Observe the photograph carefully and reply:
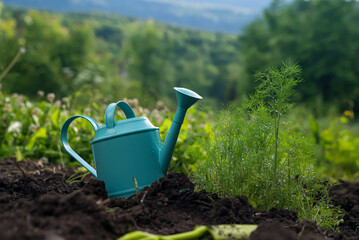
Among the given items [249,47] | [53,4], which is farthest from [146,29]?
[53,4]

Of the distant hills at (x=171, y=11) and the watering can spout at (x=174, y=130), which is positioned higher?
the distant hills at (x=171, y=11)

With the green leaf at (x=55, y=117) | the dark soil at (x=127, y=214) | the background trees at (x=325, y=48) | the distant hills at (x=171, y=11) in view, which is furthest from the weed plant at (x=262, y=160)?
the distant hills at (x=171, y=11)

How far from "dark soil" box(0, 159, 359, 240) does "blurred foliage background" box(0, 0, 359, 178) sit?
0.58m

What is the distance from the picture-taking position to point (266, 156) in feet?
6.28

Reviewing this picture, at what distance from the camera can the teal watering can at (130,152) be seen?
189 centimetres

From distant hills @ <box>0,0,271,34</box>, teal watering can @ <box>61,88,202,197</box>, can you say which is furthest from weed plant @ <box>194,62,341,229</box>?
distant hills @ <box>0,0,271,34</box>

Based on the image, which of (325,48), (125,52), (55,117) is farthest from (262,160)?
(125,52)

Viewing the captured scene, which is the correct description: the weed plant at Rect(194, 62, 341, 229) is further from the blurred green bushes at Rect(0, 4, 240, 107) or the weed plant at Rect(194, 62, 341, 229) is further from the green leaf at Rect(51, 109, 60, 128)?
the blurred green bushes at Rect(0, 4, 240, 107)

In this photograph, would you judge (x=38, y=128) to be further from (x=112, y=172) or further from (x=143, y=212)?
(x=143, y=212)

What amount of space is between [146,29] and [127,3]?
11147cm

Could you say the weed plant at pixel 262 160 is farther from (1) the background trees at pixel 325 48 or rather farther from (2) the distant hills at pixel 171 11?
(2) the distant hills at pixel 171 11

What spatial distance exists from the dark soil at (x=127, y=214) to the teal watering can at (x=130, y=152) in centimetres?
10

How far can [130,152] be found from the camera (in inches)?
74.5

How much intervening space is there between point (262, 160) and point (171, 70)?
55496 millimetres
